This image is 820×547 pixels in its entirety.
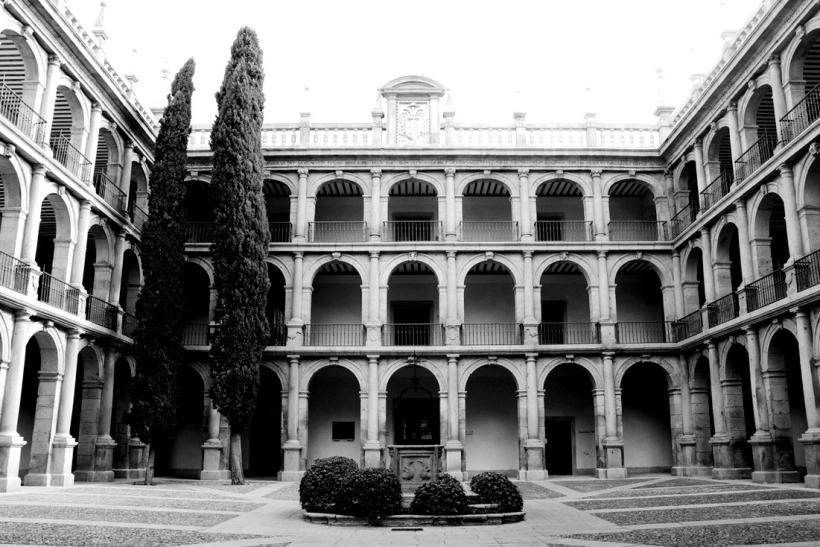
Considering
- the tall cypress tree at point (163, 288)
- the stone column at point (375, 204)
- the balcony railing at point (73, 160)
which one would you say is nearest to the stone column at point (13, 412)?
the tall cypress tree at point (163, 288)

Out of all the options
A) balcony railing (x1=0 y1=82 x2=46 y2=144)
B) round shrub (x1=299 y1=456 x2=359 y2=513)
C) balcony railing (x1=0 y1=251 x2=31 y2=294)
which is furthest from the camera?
balcony railing (x1=0 y1=82 x2=46 y2=144)

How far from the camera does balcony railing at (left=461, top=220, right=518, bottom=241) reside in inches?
1055

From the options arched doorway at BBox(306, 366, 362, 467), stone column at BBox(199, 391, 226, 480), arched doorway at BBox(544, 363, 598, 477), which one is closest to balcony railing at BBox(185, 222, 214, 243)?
stone column at BBox(199, 391, 226, 480)

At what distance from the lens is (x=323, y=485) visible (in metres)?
12.3

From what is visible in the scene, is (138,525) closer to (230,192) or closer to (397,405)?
(230,192)

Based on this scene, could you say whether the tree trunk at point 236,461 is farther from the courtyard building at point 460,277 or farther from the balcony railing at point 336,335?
the balcony railing at point 336,335

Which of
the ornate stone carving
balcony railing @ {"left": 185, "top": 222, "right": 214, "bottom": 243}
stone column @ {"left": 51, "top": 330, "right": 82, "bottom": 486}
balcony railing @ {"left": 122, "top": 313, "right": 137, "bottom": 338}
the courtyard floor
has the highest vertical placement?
the ornate stone carving

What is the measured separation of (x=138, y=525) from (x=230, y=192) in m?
12.3

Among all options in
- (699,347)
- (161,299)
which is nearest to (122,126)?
(161,299)

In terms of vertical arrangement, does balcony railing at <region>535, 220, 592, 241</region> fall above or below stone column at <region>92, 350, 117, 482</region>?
above

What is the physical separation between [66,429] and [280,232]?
10526mm

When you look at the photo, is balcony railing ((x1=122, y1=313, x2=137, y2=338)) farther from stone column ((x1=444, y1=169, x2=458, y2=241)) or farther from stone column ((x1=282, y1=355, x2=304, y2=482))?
A: stone column ((x1=444, y1=169, x2=458, y2=241))

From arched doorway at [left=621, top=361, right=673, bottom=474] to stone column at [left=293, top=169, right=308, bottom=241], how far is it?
491 inches

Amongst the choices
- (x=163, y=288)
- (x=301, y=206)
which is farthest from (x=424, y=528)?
(x=301, y=206)
